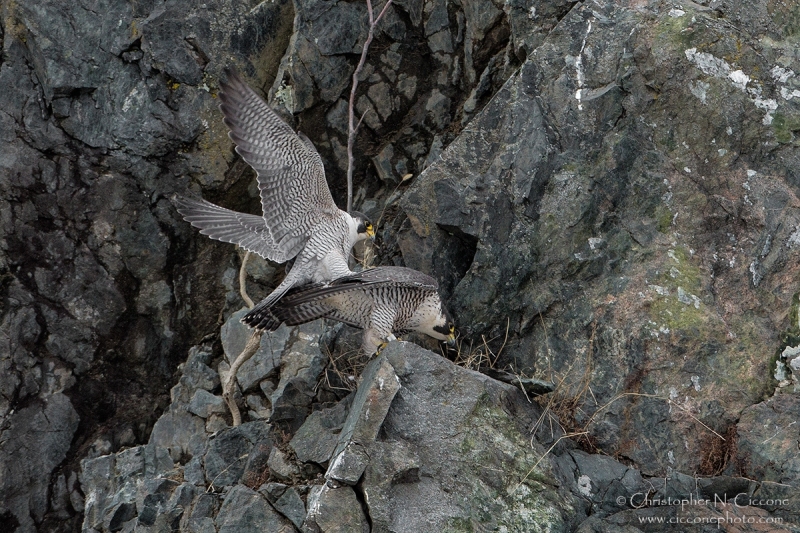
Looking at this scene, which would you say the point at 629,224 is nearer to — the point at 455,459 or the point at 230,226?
the point at 455,459

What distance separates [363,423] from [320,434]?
548 millimetres

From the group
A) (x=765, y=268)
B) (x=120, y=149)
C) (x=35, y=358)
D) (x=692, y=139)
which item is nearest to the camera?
(x=765, y=268)

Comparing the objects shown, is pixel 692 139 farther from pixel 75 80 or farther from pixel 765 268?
pixel 75 80

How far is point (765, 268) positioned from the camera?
4.94 m

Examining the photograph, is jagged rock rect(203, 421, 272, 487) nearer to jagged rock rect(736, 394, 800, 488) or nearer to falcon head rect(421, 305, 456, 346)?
falcon head rect(421, 305, 456, 346)

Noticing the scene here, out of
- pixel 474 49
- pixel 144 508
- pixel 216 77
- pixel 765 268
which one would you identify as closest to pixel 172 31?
pixel 216 77

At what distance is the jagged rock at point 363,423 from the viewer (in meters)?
4.29

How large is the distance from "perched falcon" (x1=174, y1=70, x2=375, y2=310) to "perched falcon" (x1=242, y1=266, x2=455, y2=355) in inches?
7.0

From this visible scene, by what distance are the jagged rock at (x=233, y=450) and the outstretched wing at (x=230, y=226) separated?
4.25ft

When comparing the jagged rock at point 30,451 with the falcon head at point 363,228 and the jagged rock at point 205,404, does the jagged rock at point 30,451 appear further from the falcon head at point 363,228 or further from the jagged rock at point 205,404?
the falcon head at point 363,228

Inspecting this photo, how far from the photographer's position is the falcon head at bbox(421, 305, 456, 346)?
5.43 meters

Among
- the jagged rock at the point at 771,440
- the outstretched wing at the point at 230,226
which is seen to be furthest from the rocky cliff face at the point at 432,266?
the outstretched wing at the point at 230,226

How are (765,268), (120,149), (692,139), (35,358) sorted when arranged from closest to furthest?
(765,268) → (692,139) → (35,358) → (120,149)

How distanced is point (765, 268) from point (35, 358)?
211 inches
